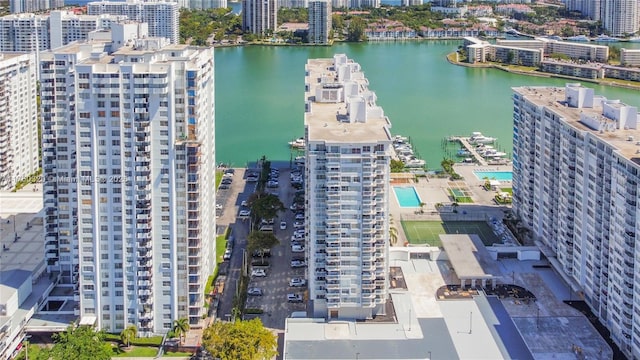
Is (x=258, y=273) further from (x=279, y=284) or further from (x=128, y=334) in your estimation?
(x=128, y=334)

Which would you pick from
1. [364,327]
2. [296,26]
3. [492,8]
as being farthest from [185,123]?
[492,8]

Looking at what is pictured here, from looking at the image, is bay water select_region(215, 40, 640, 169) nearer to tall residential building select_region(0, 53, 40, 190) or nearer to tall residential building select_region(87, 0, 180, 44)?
tall residential building select_region(87, 0, 180, 44)

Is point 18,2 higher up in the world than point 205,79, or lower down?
higher up

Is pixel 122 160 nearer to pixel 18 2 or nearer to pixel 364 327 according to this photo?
pixel 364 327

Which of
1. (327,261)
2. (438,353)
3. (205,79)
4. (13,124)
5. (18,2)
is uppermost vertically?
(18,2)

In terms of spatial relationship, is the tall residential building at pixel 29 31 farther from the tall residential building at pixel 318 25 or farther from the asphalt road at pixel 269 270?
the tall residential building at pixel 318 25

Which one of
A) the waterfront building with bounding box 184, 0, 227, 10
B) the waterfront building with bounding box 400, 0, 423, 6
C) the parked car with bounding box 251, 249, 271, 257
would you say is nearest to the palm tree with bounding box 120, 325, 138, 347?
the parked car with bounding box 251, 249, 271, 257
